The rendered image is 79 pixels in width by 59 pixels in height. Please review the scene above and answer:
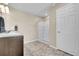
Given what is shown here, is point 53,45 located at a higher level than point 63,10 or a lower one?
lower

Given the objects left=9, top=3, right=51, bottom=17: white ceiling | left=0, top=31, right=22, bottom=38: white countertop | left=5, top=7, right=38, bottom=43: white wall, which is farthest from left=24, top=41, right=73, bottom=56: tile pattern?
left=9, top=3, right=51, bottom=17: white ceiling

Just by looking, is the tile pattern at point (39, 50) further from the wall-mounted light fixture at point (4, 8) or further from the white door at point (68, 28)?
the wall-mounted light fixture at point (4, 8)

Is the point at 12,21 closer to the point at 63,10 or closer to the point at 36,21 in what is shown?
the point at 36,21

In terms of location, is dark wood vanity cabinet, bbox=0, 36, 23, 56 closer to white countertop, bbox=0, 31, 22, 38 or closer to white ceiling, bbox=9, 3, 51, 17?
white countertop, bbox=0, 31, 22, 38

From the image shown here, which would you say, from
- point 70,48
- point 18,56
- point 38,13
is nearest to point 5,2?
point 38,13

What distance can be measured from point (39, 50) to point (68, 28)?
2.70 feet

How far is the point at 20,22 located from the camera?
2234mm

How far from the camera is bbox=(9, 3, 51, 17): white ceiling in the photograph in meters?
2.21

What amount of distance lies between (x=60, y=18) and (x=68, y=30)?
331 millimetres

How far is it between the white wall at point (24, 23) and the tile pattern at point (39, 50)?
134mm

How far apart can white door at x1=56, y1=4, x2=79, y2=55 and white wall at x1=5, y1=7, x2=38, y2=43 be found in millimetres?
564

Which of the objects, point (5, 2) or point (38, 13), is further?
point (38, 13)

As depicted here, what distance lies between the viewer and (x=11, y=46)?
2.13 m

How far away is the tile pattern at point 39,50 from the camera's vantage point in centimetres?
222
